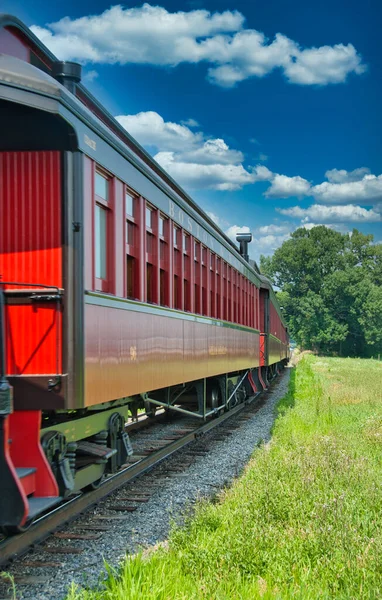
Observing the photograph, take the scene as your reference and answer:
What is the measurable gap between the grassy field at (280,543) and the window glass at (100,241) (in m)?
2.07

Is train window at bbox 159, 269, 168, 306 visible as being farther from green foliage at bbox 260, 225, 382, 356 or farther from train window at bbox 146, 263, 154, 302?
green foliage at bbox 260, 225, 382, 356

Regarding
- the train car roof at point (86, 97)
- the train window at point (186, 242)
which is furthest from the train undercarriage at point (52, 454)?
the train car roof at point (86, 97)

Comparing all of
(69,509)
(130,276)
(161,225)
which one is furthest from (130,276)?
(69,509)

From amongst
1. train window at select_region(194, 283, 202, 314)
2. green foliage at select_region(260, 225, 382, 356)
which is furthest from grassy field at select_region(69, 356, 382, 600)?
green foliage at select_region(260, 225, 382, 356)

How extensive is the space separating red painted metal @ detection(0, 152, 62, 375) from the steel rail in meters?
1.24

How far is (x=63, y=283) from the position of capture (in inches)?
199

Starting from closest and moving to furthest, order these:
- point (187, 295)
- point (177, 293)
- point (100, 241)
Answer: point (100, 241) < point (177, 293) < point (187, 295)

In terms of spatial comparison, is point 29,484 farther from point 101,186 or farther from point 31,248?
point 101,186

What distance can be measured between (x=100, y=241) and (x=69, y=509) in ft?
7.51

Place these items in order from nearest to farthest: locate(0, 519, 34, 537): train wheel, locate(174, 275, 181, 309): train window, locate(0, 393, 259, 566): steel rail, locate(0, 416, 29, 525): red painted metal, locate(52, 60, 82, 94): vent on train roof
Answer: locate(0, 416, 29, 525): red painted metal → locate(0, 519, 34, 537): train wheel → locate(0, 393, 259, 566): steel rail → locate(52, 60, 82, 94): vent on train roof → locate(174, 275, 181, 309): train window

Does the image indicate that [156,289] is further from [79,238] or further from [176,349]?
[79,238]

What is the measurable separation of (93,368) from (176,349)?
3191 millimetres

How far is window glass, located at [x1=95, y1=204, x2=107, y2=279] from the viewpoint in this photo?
5.69 m

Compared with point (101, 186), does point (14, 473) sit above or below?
below
